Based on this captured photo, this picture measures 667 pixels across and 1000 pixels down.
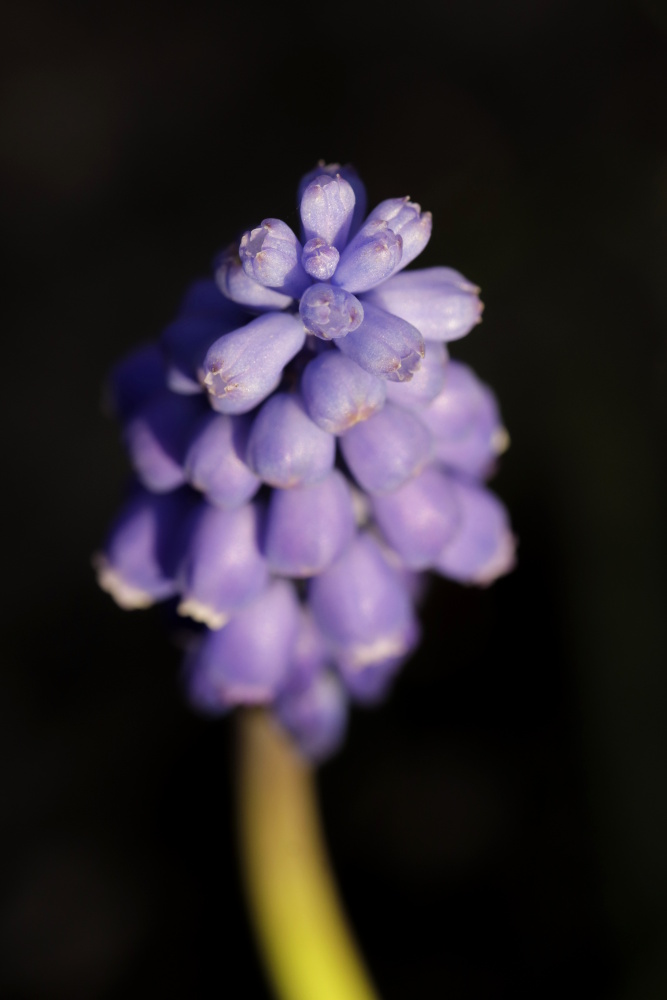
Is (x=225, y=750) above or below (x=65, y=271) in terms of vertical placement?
below

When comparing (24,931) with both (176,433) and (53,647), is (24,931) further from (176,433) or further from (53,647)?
(176,433)

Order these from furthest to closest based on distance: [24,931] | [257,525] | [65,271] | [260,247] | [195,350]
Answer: [65,271] → [24,931] → [257,525] → [195,350] → [260,247]

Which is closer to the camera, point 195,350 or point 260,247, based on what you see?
point 260,247

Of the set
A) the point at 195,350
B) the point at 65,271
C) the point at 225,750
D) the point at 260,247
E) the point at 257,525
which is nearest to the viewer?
the point at 260,247

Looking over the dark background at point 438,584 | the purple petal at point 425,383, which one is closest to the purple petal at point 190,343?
the purple petal at point 425,383

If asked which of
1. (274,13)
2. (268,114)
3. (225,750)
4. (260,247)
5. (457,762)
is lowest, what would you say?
(225,750)

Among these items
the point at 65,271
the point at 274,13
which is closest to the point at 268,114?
the point at 274,13

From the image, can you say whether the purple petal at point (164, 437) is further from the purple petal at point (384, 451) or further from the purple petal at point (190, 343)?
the purple petal at point (384, 451)

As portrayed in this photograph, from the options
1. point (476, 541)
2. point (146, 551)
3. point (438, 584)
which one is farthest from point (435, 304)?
point (438, 584)
